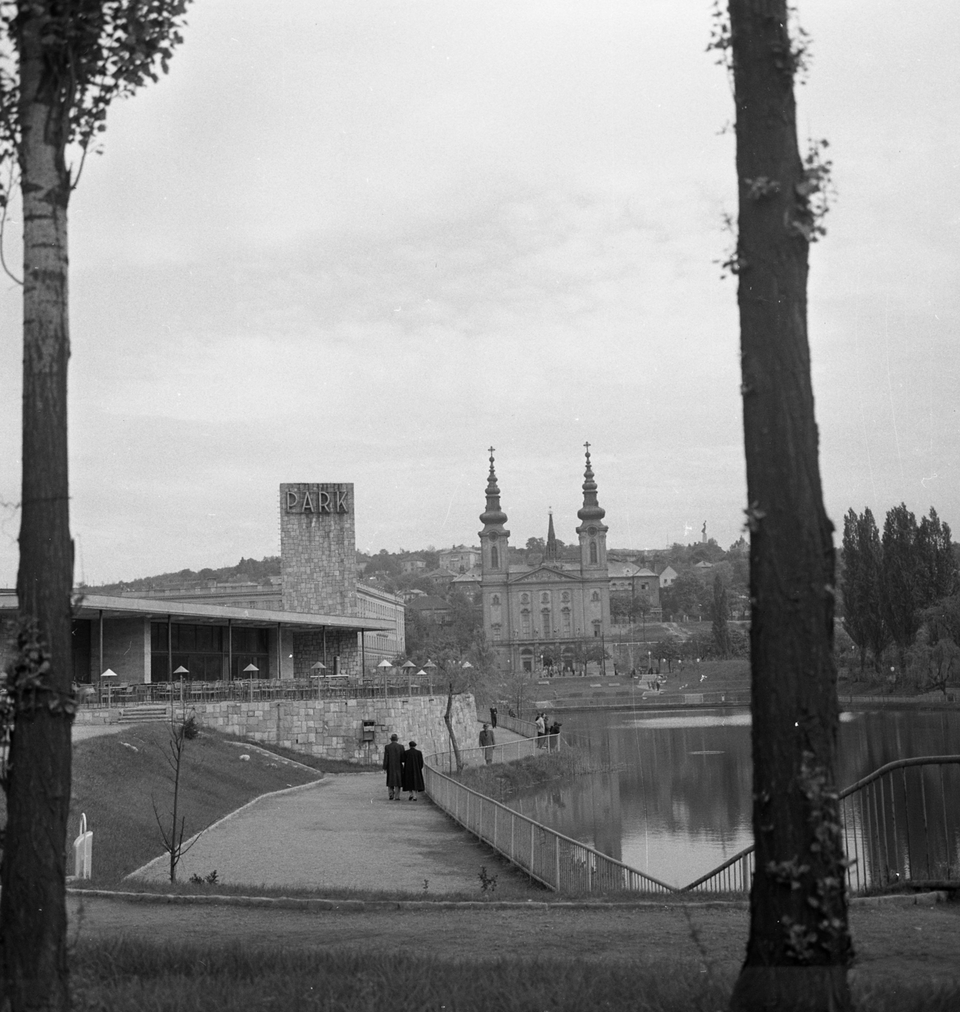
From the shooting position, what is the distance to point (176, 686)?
119 feet

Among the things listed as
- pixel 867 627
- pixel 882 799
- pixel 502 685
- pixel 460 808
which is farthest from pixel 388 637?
pixel 882 799

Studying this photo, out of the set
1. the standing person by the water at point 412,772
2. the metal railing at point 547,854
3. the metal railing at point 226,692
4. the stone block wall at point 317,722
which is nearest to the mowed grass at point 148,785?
the standing person by the water at point 412,772

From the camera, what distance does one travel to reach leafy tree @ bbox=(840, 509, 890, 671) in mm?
68125

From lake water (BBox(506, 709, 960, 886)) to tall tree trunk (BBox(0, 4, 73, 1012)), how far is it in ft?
30.6

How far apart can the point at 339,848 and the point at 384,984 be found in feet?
37.8

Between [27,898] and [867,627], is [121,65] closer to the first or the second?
[27,898]

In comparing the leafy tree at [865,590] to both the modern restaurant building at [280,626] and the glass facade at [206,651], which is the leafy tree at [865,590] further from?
the glass facade at [206,651]

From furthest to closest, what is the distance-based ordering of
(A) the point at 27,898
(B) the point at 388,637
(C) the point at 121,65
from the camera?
(B) the point at 388,637, (C) the point at 121,65, (A) the point at 27,898

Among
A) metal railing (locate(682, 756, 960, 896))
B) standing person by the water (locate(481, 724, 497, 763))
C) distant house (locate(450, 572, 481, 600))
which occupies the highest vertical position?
distant house (locate(450, 572, 481, 600))

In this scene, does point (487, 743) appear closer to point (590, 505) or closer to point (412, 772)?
point (412, 772)

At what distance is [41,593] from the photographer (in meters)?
5.52

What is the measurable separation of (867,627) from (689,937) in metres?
64.3

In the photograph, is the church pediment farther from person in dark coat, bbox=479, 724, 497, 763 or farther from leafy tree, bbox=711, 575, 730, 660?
person in dark coat, bbox=479, 724, 497, 763

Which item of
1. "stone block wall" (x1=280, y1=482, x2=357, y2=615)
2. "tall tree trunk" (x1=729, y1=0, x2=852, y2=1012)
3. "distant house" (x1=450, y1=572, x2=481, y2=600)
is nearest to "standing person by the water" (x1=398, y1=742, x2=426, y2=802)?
"tall tree trunk" (x1=729, y1=0, x2=852, y2=1012)
